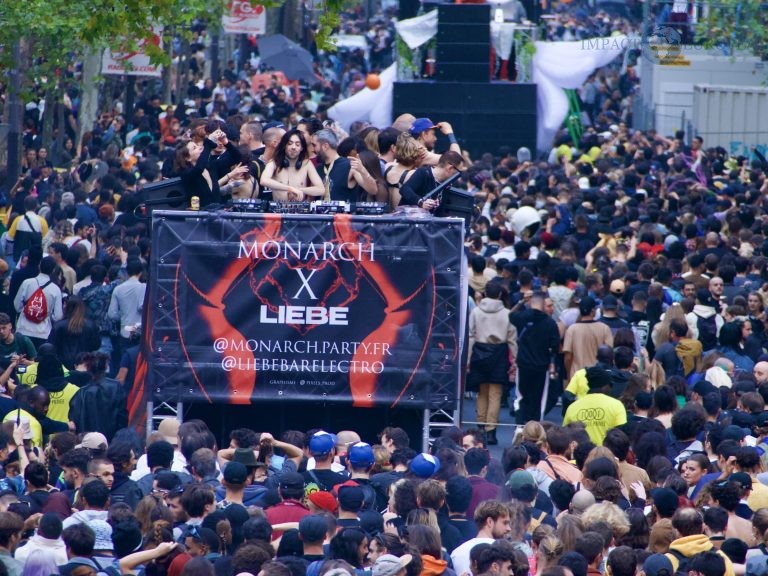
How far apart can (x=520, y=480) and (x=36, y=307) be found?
7123 millimetres

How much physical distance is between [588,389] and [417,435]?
1.38 metres

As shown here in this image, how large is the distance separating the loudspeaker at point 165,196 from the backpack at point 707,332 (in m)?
4.76

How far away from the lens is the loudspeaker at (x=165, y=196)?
12898 millimetres

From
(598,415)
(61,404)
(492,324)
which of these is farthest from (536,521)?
(492,324)

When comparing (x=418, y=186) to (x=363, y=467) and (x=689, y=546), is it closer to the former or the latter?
(x=363, y=467)

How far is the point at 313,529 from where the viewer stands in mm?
7926

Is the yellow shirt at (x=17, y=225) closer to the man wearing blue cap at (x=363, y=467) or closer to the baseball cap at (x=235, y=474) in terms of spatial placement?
the man wearing blue cap at (x=363, y=467)

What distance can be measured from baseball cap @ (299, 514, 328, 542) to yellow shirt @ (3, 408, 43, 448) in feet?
12.8

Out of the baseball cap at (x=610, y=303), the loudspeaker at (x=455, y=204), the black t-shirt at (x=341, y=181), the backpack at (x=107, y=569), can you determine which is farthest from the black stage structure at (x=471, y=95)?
the backpack at (x=107, y=569)

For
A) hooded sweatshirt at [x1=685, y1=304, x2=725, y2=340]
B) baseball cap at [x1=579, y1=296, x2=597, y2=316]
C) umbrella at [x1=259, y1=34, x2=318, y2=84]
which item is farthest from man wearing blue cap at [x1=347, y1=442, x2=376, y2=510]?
umbrella at [x1=259, y1=34, x2=318, y2=84]

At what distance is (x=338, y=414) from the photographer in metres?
12.6

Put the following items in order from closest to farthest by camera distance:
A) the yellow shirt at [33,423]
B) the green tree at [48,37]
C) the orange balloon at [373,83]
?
the yellow shirt at [33,423], the green tree at [48,37], the orange balloon at [373,83]

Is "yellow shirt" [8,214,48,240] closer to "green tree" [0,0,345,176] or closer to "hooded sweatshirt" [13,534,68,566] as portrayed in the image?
"green tree" [0,0,345,176]

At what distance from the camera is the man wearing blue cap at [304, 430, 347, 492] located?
966cm
